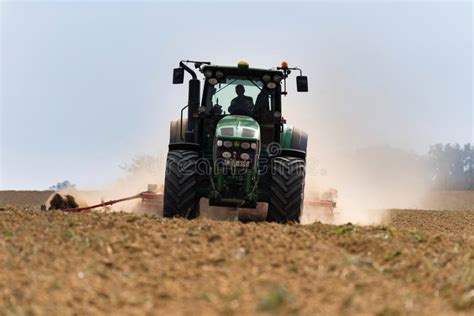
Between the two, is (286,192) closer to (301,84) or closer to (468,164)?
(301,84)

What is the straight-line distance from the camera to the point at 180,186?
1016 cm

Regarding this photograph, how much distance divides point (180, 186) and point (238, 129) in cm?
129

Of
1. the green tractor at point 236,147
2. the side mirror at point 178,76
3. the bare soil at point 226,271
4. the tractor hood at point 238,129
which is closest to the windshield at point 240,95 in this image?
the green tractor at point 236,147

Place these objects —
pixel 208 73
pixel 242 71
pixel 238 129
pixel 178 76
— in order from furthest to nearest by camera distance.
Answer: pixel 242 71, pixel 208 73, pixel 178 76, pixel 238 129

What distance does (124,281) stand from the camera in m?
4.70

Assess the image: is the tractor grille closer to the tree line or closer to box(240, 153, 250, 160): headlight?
box(240, 153, 250, 160): headlight

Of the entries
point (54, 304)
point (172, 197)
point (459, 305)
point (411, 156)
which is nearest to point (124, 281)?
point (54, 304)

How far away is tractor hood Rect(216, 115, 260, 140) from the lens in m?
10.2

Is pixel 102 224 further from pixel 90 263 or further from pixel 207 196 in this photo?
pixel 207 196

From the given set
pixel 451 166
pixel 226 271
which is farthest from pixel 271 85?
pixel 451 166

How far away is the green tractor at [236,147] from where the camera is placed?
10172 millimetres

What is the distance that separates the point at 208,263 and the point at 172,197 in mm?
5037

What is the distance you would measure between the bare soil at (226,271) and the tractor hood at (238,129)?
2819 millimetres

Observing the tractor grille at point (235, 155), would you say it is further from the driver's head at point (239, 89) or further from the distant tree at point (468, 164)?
the distant tree at point (468, 164)
